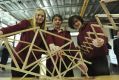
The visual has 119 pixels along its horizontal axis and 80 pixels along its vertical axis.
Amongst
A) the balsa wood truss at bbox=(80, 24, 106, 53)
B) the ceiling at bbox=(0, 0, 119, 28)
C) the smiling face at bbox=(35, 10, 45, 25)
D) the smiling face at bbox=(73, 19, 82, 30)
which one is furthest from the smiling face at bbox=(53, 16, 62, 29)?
the ceiling at bbox=(0, 0, 119, 28)

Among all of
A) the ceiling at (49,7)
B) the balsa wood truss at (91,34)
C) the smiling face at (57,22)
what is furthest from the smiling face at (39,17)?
the ceiling at (49,7)

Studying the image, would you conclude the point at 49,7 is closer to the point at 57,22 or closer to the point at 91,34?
the point at 57,22

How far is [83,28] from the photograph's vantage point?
2205 mm

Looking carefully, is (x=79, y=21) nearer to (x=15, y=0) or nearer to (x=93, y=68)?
(x=93, y=68)

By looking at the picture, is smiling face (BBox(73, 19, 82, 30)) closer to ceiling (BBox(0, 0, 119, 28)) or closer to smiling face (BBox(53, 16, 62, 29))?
smiling face (BBox(53, 16, 62, 29))

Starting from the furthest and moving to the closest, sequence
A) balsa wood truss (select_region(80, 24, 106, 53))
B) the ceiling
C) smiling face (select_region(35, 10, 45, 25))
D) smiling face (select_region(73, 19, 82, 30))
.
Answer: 1. the ceiling
2. smiling face (select_region(73, 19, 82, 30))
3. smiling face (select_region(35, 10, 45, 25))
4. balsa wood truss (select_region(80, 24, 106, 53))

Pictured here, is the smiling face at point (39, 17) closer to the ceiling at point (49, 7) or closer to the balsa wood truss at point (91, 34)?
the balsa wood truss at point (91, 34)

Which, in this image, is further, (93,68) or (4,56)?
(4,56)

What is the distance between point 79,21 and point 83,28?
86 millimetres

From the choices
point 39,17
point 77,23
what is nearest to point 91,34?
point 77,23

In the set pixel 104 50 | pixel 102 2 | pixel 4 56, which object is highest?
pixel 102 2

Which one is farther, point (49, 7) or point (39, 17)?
point (49, 7)

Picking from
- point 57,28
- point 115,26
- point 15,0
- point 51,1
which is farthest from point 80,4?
point 115,26

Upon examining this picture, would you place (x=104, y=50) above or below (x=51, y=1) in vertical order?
below
